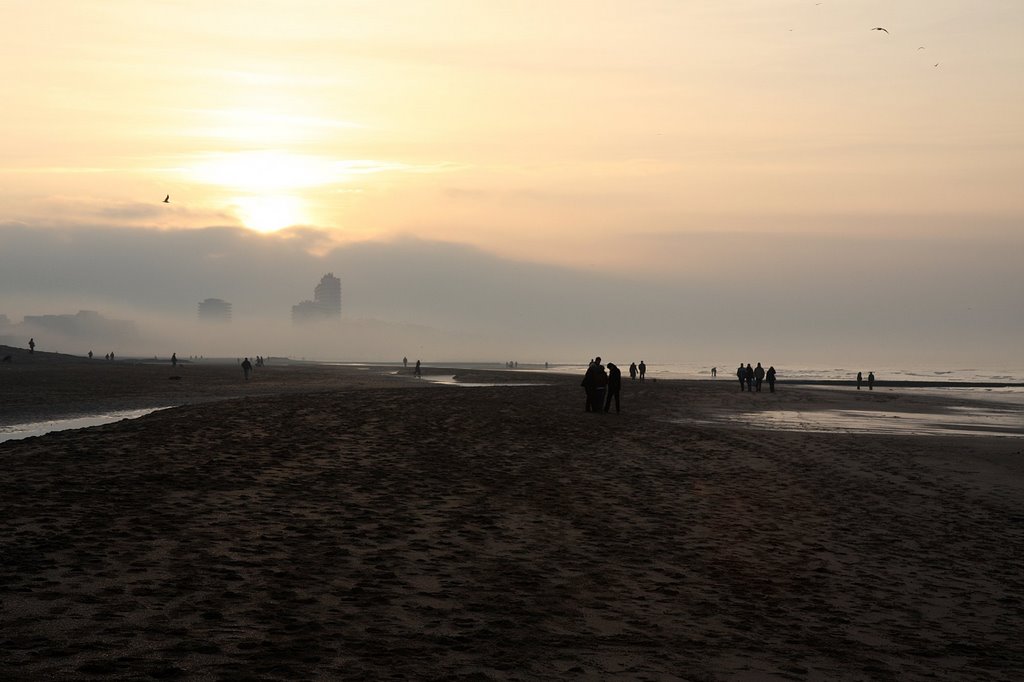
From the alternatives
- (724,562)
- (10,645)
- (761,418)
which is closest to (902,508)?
(724,562)

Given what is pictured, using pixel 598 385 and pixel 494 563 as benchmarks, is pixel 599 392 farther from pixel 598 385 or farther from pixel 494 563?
pixel 494 563

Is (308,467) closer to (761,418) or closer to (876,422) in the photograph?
(761,418)

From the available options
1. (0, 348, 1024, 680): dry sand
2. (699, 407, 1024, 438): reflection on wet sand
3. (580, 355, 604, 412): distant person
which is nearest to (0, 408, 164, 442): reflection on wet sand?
(0, 348, 1024, 680): dry sand

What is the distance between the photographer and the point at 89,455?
60.5 ft

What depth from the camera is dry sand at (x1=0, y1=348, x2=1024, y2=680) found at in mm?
7137

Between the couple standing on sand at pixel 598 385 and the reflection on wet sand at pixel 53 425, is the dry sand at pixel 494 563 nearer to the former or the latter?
the reflection on wet sand at pixel 53 425

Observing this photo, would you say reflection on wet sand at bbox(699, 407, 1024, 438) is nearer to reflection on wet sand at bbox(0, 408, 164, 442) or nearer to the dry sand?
the dry sand

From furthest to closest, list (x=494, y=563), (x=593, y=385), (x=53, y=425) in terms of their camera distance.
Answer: (x=593, y=385) → (x=53, y=425) → (x=494, y=563)

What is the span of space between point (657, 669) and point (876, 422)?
3332 cm

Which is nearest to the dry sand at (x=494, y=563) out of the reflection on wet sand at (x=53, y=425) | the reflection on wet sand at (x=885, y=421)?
the reflection on wet sand at (x=53, y=425)

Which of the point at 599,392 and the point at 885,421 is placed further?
the point at 885,421

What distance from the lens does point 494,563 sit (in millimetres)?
10445

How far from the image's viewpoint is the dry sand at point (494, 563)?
7.14 metres

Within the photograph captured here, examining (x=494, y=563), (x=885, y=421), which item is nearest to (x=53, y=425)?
(x=494, y=563)
